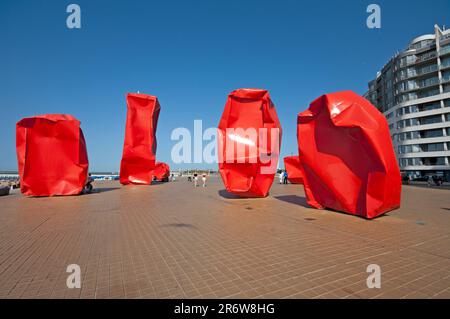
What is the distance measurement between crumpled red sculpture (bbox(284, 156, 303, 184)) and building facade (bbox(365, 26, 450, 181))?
2817cm

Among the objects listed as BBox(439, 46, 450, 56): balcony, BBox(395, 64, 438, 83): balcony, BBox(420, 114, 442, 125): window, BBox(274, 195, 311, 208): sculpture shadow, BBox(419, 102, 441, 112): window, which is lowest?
BBox(274, 195, 311, 208): sculpture shadow

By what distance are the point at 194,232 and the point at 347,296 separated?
4.12m

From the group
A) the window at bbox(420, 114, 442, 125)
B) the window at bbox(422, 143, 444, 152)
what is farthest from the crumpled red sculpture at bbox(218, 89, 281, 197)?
the window at bbox(420, 114, 442, 125)

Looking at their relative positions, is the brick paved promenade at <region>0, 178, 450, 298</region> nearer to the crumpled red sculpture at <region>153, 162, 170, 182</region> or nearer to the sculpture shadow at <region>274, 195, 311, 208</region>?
the sculpture shadow at <region>274, 195, 311, 208</region>

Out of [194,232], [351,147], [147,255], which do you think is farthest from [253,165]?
[147,255]

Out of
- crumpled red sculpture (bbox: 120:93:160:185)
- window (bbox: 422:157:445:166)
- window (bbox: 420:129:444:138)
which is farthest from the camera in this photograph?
window (bbox: 420:129:444:138)

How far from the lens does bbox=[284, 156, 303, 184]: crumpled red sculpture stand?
994 inches

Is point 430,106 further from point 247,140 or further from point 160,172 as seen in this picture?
point 160,172

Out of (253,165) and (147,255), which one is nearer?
(147,255)

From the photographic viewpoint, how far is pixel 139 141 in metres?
24.4

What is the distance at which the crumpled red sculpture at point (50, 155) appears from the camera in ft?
46.2

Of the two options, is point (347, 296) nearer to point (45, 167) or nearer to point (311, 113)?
point (311, 113)

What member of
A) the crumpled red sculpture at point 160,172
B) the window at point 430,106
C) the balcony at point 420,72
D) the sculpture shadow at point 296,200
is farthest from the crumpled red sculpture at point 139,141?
the balcony at point 420,72

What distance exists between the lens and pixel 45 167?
47.6ft
